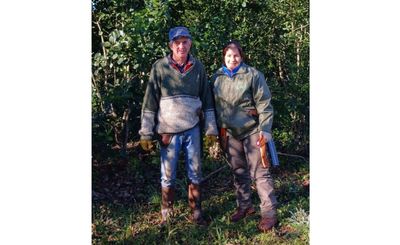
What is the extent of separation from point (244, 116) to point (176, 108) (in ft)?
2.04

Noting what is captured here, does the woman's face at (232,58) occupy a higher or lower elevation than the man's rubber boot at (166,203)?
higher

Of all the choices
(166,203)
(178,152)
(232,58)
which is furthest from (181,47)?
(166,203)

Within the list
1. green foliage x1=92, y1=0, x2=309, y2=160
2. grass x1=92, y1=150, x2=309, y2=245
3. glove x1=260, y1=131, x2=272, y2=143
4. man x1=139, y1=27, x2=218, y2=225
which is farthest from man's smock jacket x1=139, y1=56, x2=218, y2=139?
grass x1=92, y1=150, x2=309, y2=245

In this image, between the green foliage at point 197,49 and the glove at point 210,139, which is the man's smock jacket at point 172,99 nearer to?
the glove at point 210,139

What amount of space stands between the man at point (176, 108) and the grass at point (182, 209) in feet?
0.98

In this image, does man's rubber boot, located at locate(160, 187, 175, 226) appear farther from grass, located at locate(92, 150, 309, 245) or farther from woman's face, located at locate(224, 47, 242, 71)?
woman's face, located at locate(224, 47, 242, 71)

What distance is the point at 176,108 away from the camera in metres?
4.41

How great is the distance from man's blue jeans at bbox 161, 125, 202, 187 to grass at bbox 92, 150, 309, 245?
17.5 inches

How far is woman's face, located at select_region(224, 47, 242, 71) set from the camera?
438 centimetres

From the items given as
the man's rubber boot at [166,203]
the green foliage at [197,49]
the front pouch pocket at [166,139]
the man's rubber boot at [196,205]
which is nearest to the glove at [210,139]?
the front pouch pocket at [166,139]

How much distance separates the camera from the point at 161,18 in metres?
5.08

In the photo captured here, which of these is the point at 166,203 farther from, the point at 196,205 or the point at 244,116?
the point at 244,116

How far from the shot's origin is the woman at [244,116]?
440 centimetres

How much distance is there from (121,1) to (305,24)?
89.1 inches
